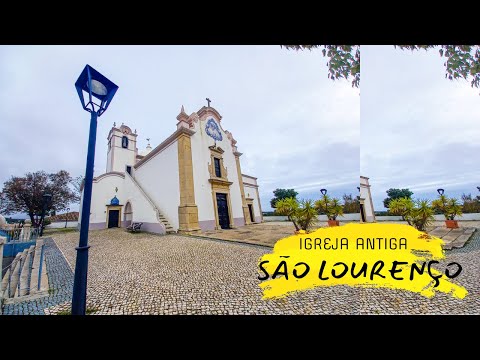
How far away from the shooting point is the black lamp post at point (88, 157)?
1668 millimetres

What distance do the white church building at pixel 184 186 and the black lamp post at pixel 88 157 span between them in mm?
7287

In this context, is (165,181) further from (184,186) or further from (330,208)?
(330,208)

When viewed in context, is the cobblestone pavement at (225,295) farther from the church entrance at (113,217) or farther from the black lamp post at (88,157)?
the church entrance at (113,217)

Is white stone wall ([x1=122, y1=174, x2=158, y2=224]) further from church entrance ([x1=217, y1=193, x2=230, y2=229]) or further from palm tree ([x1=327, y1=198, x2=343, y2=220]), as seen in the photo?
palm tree ([x1=327, y1=198, x2=343, y2=220])

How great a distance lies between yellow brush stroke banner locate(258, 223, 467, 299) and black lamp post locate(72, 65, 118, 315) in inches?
76.9

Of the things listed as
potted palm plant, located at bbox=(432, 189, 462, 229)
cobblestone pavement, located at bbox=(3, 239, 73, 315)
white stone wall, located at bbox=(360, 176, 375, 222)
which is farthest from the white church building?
potted palm plant, located at bbox=(432, 189, 462, 229)

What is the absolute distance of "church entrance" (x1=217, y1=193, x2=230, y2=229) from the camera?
36.5ft

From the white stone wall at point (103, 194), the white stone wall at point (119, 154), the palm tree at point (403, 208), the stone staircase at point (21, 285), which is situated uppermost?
the white stone wall at point (119, 154)

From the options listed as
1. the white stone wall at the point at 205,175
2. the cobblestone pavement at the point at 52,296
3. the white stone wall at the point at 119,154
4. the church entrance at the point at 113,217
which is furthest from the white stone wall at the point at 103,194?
the cobblestone pavement at the point at 52,296
